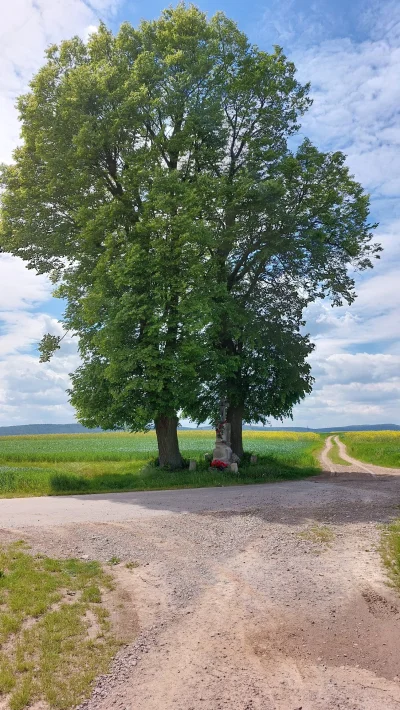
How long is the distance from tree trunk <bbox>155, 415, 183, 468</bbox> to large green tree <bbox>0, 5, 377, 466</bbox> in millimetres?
65

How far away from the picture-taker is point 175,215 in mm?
21797

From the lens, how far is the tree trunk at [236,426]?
26.9 metres

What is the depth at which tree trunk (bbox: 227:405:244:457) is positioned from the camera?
2689 cm

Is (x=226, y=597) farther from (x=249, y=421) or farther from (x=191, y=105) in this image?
(x=191, y=105)

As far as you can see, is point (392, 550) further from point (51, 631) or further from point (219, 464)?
point (219, 464)

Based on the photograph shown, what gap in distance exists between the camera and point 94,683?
20.3 ft

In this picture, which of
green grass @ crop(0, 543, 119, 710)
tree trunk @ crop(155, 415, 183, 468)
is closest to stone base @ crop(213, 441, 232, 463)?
tree trunk @ crop(155, 415, 183, 468)

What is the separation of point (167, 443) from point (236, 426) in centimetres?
432

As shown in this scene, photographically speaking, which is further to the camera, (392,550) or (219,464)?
→ (219,464)

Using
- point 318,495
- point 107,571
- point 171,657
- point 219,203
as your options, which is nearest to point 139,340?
point 219,203

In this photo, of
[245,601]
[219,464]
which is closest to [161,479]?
[219,464]

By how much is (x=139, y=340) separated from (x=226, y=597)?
599 inches

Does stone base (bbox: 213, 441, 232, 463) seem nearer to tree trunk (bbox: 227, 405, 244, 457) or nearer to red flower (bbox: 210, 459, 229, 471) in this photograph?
red flower (bbox: 210, 459, 229, 471)

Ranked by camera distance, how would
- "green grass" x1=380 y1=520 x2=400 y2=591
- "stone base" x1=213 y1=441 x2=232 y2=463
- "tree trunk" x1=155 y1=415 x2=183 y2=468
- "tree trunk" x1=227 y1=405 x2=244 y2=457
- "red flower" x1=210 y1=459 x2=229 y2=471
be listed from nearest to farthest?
"green grass" x1=380 y1=520 x2=400 y2=591 < "red flower" x1=210 y1=459 x2=229 y2=471 < "stone base" x1=213 y1=441 x2=232 y2=463 < "tree trunk" x1=155 y1=415 x2=183 y2=468 < "tree trunk" x1=227 y1=405 x2=244 y2=457
